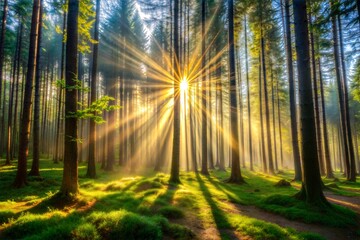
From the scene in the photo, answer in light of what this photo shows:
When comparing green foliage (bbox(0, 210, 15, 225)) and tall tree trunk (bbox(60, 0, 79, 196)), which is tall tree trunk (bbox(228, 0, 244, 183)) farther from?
green foliage (bbox(0, 210, 15, 225))

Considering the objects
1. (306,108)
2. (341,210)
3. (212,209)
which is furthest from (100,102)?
(341,210)

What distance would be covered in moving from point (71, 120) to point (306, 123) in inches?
322

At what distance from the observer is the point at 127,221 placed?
4793 mm

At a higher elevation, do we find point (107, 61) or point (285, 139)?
point (107, 61)

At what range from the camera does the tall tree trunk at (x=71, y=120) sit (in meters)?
7.05

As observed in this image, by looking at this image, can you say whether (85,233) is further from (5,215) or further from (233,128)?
(233,128)

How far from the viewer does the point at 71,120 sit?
7.27m

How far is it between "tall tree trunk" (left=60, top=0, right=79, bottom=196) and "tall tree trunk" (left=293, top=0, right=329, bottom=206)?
789 cm

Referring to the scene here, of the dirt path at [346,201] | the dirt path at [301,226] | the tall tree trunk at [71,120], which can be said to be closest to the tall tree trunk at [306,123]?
the dirt path at [301,226]

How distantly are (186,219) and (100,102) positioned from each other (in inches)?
172

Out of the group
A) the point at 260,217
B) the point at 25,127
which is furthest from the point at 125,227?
the point at 25,127

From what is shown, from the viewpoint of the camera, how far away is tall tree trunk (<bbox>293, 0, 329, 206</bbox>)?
7539mm

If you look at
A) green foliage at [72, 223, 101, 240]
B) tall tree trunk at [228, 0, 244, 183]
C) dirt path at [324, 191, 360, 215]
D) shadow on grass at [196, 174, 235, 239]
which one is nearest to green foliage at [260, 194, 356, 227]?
dirt path at [324, 191, 360, 215]

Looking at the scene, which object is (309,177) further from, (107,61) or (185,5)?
(107,61)
